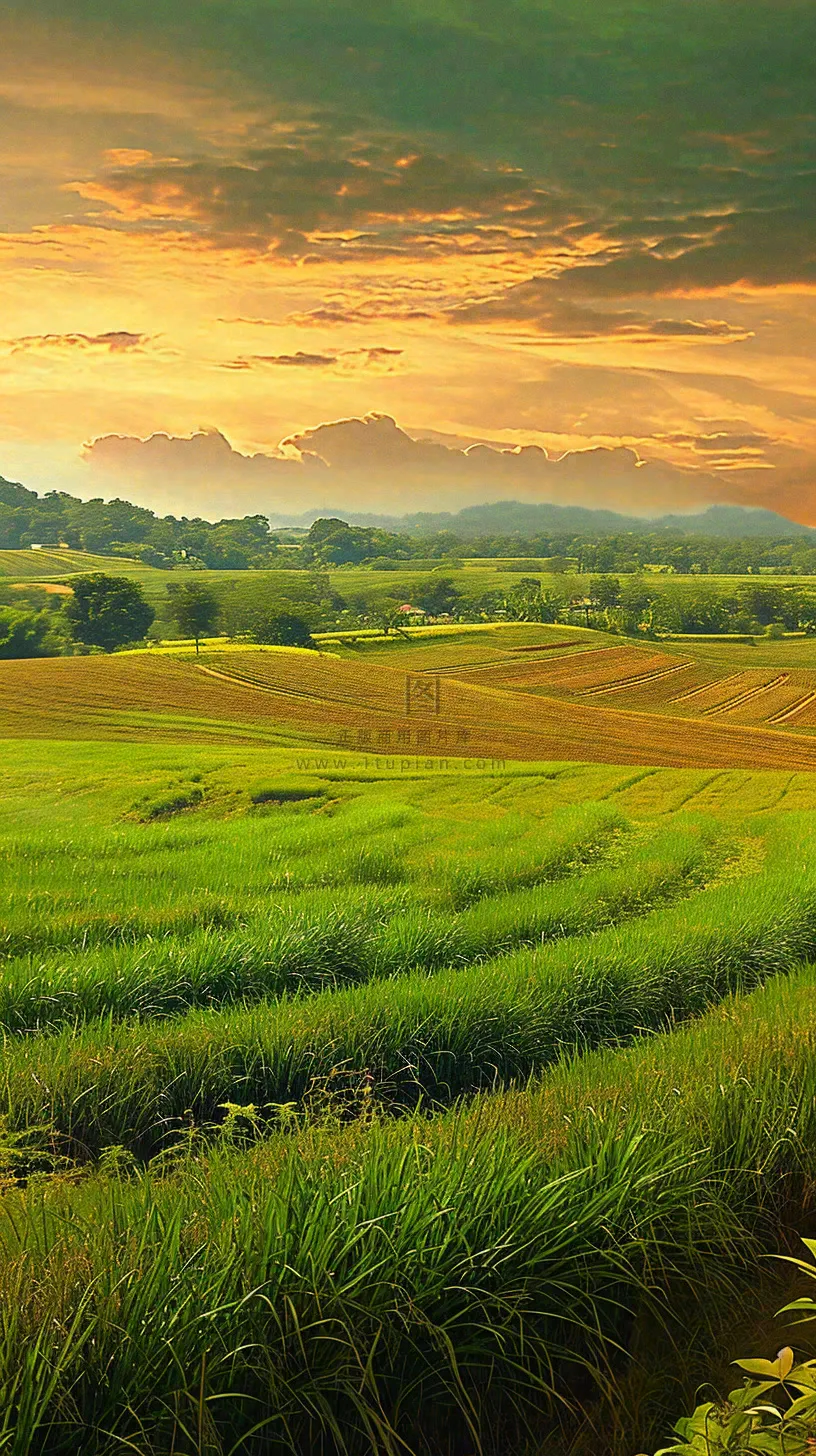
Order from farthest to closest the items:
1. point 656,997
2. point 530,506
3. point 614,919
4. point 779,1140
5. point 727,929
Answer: point 530,506 → point 614,919 → point 727,929 → point 656,997 → point 779,1140

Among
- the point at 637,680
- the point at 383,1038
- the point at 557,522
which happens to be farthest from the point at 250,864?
the point at 557,522

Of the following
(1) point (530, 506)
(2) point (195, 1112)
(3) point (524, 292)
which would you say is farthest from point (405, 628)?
(2) point (195, 1112)

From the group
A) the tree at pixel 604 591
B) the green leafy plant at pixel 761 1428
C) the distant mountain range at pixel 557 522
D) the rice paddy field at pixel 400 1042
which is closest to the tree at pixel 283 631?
the rice paddy field at pixel 400 1042

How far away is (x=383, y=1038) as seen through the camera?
16.0ft

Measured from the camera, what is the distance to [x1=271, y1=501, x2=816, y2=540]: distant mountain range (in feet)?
39.4

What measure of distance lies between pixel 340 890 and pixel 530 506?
22.0ft

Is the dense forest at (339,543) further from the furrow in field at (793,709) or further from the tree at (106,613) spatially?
the furrow in field at (793,709)

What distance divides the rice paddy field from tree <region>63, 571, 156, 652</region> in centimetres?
32

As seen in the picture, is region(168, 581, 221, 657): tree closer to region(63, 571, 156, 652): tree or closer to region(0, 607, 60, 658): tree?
region(63, 571, 156, 652): tree

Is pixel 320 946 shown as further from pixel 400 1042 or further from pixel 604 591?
pixel 604 591

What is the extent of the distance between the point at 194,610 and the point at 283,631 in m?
0.93

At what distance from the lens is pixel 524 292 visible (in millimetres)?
11039

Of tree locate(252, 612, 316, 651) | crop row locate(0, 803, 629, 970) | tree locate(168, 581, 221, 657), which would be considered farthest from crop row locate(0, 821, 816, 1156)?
tree locate(168, 581, 221, 657)

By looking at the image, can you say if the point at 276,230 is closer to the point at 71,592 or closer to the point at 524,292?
the point at 524,292
